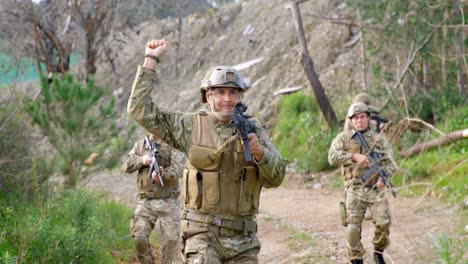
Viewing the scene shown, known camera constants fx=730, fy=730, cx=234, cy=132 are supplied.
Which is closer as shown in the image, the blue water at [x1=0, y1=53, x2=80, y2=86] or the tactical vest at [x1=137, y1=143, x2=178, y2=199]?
the blue water at [x1=0, y1=53, x2=80, y2=86]

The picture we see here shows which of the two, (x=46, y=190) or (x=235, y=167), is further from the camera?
(x=46, y=190)

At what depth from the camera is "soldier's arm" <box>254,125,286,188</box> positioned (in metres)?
4.98

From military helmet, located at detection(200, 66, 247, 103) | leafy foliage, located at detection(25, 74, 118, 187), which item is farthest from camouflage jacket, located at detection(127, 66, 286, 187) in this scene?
leafy foliage, located at detection(25, 74, 118, 187)

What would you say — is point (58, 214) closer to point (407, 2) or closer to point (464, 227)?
point (464, 227)

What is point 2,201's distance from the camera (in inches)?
305

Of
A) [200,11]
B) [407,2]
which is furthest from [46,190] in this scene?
[200,11]

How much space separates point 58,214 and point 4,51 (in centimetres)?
192

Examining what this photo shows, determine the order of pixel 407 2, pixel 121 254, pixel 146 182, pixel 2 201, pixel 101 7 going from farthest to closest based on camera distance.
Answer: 1. pixel 101 7
2. pixel 407 2
3. pixel 121 254
4. pixel 146 182
5. pixel 2 201

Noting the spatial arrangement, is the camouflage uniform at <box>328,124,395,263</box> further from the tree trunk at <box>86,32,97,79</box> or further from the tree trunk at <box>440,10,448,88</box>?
the tree trunk at <box>86,32,97,79</box>

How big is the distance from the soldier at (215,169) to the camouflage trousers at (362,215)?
3.02 meters

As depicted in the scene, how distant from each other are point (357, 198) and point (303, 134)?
9.50 meters

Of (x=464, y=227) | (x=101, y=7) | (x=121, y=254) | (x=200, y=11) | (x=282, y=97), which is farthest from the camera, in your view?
(x=200, y=11)

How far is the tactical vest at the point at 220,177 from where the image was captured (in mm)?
5113

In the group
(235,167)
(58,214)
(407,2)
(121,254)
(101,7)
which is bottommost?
(121,254)
